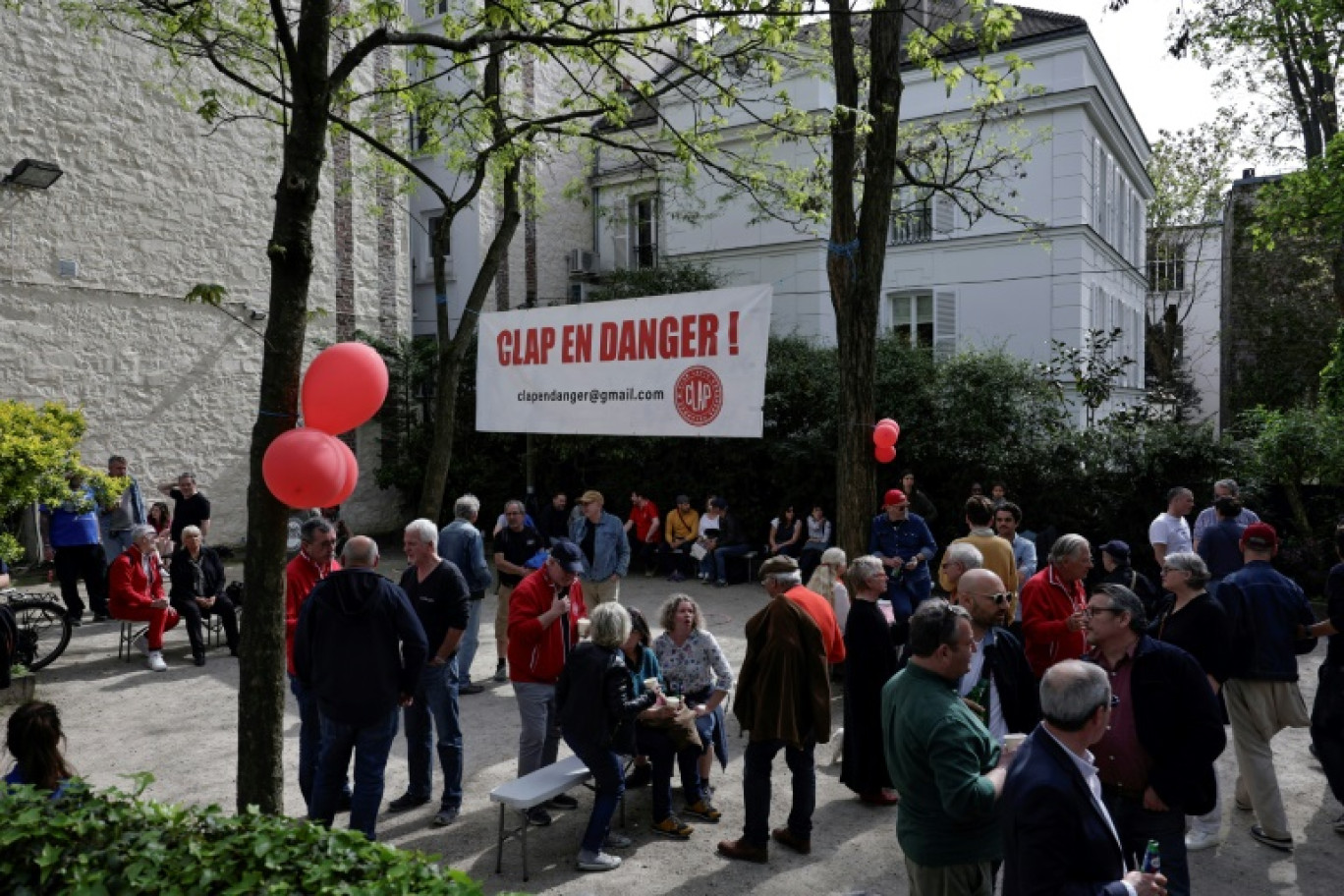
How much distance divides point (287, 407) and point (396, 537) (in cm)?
1720

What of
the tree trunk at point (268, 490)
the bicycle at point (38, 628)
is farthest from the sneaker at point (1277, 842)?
the bicycle at point (38, 628)

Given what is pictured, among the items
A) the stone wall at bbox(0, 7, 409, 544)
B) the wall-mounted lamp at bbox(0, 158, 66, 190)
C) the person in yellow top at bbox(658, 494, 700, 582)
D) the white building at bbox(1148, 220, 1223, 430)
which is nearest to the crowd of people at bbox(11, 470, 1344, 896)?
the person in yellow top at bbox(658, 494, 700, 582)

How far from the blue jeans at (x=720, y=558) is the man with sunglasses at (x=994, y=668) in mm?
10655

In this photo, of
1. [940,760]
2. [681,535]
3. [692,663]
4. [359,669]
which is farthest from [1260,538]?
[681,535]

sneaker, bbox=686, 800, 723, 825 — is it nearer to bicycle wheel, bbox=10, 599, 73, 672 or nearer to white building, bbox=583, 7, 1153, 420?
bicycle wheel, bbox=10, 599, 73, 672

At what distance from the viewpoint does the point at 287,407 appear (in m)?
4.37

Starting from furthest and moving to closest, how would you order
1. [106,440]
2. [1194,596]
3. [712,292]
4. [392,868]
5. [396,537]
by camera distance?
[396,537] → [106,440] → [712,292] → [1194,596] → [392,868]

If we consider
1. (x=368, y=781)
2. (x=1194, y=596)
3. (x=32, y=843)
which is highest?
(x=1194, y=596)

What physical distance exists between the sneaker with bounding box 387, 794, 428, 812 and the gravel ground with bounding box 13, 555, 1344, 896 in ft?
0.36

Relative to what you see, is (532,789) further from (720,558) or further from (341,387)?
(720,558)

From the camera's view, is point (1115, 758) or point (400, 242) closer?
point (1115, 758)

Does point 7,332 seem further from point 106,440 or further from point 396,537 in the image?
point 396,537

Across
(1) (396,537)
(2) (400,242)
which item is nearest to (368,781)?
(1) (396,537)

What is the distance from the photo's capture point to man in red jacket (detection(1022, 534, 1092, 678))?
6.18 metres
